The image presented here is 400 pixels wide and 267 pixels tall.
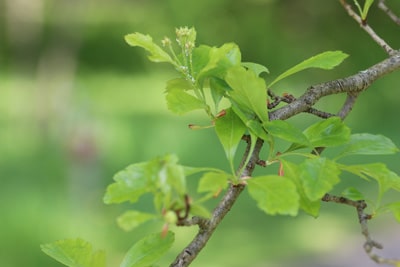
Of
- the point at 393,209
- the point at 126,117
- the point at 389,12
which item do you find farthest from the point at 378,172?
the point at 126,117

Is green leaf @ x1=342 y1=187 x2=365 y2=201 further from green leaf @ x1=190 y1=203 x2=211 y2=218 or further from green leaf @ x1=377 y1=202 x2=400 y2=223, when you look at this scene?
green leaf @ x1=190 y1=203 x2=211 y2=218

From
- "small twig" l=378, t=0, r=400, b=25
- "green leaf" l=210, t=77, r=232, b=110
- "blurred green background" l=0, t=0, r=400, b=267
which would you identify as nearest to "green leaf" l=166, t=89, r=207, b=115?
"green leaf" l=210, t=77, r=232, b=110

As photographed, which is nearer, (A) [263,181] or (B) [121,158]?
(A) [263,181]

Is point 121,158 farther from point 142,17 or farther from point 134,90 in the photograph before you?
point 142,17

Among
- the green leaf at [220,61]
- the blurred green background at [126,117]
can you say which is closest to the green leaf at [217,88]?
the green leaf at [220,61]

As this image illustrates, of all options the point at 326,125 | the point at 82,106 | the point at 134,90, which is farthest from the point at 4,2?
the point at 326,125

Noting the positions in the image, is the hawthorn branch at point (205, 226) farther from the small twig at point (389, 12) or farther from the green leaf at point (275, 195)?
the small twig at point (389, 12)

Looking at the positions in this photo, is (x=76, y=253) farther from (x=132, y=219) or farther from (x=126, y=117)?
(x=126, y=117)
